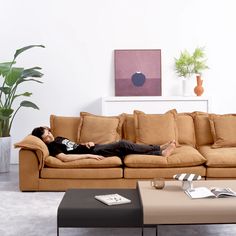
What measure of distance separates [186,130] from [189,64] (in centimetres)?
120

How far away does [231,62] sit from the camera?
638cm

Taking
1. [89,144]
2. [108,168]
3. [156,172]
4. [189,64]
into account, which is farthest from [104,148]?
[189,64]

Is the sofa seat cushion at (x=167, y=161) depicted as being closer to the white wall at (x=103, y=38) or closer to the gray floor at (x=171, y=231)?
the gray floor at (x=171, y=231)

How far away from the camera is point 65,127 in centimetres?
539

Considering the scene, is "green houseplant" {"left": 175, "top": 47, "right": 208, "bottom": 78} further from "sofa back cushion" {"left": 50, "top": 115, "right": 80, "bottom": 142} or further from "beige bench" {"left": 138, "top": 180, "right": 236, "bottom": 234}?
"beige bench" {"left": 138, "top": 180, "right": 236, "bottom": 234}

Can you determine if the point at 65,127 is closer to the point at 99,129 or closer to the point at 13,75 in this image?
the point at 99,129

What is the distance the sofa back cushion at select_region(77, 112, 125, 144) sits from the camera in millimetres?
5270

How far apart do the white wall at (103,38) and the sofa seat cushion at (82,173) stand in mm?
1861

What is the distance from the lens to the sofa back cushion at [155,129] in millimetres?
5227

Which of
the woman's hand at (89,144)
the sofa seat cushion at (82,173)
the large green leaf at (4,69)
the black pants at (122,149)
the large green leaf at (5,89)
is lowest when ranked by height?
the sofa seat cushion at (82,173)

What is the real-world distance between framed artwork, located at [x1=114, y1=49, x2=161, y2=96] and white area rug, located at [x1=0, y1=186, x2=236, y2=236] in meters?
2.45

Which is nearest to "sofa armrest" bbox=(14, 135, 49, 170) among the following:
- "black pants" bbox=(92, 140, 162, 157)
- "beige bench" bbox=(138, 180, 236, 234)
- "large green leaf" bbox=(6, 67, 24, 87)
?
"black pants" bbox=(92, 140, 162, 157)

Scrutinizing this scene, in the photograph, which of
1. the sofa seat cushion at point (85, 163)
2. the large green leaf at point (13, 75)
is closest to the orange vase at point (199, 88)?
the sofa seat cushion at point (85, 163)

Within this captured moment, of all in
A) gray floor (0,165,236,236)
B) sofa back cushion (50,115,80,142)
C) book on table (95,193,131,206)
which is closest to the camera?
book on table (95,193,131,206)
